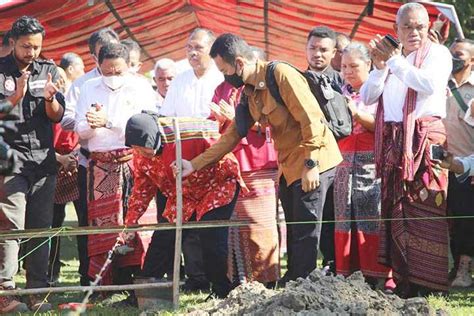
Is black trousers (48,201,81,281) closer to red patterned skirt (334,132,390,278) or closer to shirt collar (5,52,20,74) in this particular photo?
shirt collar (5,52,20,74)

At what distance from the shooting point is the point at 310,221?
697cm

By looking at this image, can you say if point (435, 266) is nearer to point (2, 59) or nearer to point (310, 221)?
point (310, 221)

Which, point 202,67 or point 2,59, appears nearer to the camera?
point 2,59

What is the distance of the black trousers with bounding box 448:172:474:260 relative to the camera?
916cm

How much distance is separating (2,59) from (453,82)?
3843 millimetres

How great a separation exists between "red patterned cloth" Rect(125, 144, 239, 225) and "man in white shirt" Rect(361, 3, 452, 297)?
1.21 m

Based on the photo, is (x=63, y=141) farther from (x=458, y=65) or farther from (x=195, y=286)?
(x=458, y=65)

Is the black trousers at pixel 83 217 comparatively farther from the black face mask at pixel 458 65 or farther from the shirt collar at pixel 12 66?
the black face mask at pixel 458 65

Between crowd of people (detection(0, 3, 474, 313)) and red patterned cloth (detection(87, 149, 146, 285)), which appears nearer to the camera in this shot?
crowd of people (detection(0, 3, 474, 313))

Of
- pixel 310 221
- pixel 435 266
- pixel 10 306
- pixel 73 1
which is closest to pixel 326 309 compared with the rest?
pixel 310 221

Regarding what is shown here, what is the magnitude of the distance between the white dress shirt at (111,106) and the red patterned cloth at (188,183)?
24.4 inches

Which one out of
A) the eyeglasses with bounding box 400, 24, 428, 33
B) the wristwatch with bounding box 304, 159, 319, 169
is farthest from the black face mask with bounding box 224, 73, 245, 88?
the eyeglasses with bounding box 400, 24, 428, 33

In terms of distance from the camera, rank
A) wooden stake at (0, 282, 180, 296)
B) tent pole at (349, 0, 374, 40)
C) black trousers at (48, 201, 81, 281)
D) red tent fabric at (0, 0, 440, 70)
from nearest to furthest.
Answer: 1. wooden stake at (0, 282, 180, 296)
2. black trousers at (48, 201, 81, 281)
3. tent pole at (349, 0, 374, 40)
4. red tent fabric at (0, 0, 440, 70)

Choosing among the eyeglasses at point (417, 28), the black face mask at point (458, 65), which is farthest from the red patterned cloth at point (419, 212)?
the black face mask at point (458, 65)
